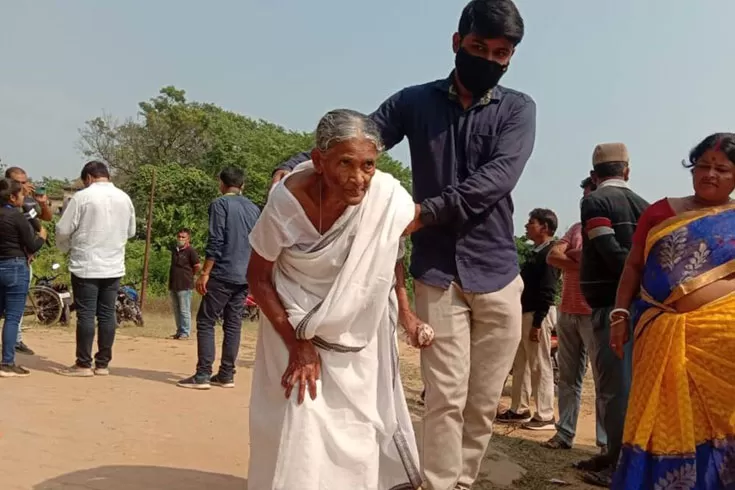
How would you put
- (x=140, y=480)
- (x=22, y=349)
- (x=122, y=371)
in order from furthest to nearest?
(x=22, y=349) → (x=122, y=371) → (x=140, y=480)

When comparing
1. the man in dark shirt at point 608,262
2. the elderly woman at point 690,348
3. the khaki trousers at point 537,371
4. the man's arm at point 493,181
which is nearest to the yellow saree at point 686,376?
the elderly woman at point 690,348

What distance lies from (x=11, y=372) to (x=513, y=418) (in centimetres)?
467

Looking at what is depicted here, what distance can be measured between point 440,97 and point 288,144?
30.1 m

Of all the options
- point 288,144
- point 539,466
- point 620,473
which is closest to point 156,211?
point 288,144

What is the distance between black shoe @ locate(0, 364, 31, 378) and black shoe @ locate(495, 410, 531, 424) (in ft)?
14.6

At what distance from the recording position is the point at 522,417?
717cm

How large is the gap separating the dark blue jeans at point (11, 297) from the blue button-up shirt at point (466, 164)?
4.60 m

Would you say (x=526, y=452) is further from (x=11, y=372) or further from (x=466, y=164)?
(x=11, y=372)

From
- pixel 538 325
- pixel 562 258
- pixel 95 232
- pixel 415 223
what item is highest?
pixel 415 223

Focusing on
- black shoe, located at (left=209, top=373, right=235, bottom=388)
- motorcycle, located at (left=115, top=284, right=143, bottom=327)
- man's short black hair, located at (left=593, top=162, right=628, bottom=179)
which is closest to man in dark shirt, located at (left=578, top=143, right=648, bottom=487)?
man's short black hair, located at (left=593, top=162, right=628, bottom=179)

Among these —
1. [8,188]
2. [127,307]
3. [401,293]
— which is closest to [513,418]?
[401,293]

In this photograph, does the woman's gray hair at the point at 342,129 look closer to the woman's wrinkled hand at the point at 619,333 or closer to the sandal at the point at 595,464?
the woman's wrinkled hand at the point at 619,333

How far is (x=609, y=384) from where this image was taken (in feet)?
15.6

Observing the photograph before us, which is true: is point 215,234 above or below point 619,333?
above
